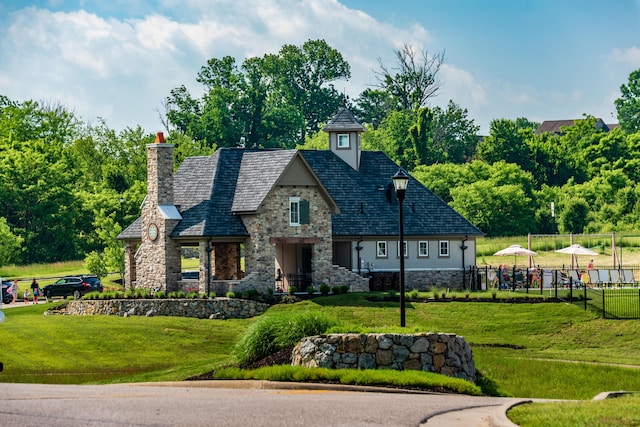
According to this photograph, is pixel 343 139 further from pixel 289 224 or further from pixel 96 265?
pixel 96 265

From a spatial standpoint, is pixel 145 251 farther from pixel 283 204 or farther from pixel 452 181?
pixel 452 181

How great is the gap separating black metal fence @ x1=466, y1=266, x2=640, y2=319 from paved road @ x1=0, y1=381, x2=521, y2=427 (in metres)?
24.1

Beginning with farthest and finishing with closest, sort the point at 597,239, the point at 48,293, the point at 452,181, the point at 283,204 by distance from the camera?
the point at 452,181 < the point at 597,239 < the point at 48,293 < the point at 283,204

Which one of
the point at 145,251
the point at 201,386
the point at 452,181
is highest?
the point at 452,181

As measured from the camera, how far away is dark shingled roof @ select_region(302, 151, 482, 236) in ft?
200

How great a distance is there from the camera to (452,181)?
105812 mm

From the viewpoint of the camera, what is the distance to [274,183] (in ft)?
184

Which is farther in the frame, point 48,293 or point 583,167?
point 583,167

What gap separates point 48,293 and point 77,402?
47924 millimetres

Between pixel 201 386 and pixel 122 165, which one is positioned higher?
pixel 122 165

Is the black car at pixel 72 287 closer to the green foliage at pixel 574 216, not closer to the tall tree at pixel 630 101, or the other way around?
the green foliage at pixel 574 216

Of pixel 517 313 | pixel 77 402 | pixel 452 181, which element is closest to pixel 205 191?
pixel 517 313

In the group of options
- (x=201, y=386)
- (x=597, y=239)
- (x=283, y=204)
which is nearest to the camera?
(x=201, y=386)

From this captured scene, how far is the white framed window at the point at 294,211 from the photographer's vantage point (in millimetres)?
56469
